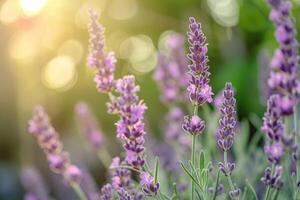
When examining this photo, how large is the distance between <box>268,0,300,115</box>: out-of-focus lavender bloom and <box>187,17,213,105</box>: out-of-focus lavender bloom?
177 mm

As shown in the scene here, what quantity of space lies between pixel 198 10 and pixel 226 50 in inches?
43.9

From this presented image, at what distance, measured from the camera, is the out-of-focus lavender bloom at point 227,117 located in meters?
1.65

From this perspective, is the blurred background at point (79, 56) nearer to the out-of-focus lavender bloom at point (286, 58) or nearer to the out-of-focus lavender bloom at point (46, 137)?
the out-of-focus lavender bloom at point (46, 137)

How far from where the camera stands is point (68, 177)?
2.45 m

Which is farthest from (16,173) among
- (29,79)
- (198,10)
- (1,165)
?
(198,10)

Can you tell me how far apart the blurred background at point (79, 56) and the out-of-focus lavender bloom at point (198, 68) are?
5304 mm

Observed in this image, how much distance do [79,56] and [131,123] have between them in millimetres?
7569

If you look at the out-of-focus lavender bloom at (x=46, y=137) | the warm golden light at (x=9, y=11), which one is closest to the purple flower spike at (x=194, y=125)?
the out-of-focus lavender bloom at (x=46, y=137)

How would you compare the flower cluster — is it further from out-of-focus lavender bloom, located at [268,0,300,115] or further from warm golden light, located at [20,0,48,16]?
warm golden light, located at [20,0,48,16]

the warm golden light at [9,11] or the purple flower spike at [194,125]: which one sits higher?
the warm golden light at [9,11]

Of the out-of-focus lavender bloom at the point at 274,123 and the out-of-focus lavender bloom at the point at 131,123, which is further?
the out-of-focus lavender bloom at the point at 131,123

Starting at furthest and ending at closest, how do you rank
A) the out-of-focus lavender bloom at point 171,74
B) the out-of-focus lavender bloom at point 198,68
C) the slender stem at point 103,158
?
the slender stem at point 103,158 < the out-of-focus lavender bloom at point 171,74 < the out-of-focus lavender bloom at point 198,68

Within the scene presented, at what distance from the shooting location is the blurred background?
744cm

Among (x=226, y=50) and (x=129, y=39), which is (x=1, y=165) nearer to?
(x=129, y=39)
